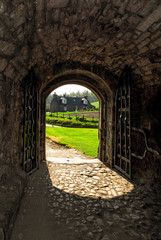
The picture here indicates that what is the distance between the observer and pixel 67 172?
15.2 feet

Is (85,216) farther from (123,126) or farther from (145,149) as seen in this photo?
(123,126)

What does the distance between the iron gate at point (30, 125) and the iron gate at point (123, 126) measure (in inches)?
116

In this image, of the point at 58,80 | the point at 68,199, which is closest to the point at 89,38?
the point at 58,80

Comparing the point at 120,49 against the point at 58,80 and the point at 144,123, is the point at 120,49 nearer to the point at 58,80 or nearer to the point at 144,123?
the point at 144,123

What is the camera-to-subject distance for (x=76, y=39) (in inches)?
121

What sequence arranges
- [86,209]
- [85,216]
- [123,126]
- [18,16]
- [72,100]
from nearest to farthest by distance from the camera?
[18,16] → [85,216] → [86,209] → [123,126] → [72,100]

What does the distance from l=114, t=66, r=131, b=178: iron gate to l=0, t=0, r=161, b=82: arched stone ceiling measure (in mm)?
855

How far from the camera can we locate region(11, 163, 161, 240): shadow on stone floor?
7.30ft

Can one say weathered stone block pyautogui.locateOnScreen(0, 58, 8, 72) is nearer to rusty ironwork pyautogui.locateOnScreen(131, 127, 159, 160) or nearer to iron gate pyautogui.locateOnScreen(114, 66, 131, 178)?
iron gate pyautogui.locateOnScreen(114, 66, 131, 178)

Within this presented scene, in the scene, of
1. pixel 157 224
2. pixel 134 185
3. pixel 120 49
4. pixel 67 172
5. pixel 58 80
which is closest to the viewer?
pixel 157 224

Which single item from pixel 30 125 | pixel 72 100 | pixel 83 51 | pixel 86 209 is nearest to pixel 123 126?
→ pixel 83 51

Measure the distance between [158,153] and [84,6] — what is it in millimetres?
3619

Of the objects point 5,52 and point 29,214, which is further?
point 29,214

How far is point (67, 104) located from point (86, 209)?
1751 inches
